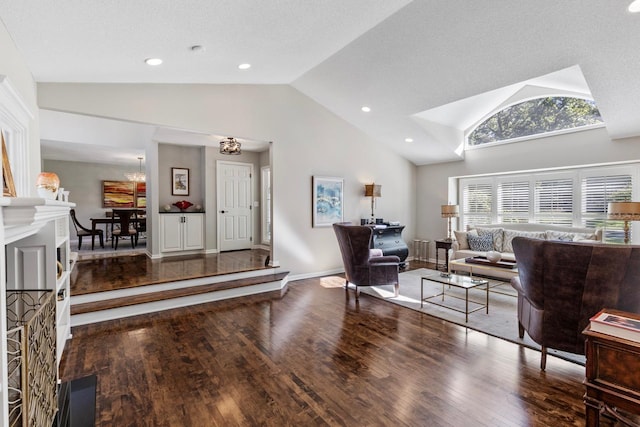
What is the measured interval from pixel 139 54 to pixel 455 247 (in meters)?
5.70

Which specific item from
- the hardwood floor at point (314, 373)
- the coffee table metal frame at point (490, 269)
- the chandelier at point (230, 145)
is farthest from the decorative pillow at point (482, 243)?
the chandelier at point (230, 145)

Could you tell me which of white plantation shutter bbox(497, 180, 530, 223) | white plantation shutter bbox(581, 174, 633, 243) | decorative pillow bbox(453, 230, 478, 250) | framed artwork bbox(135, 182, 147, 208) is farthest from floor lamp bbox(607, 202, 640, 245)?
framed artwork bbox(135, 182, 147, 208)

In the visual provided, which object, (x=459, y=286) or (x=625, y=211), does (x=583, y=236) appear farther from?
(x=459, y=286)

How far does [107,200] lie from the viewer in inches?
373

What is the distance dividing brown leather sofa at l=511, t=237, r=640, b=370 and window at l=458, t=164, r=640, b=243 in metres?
3.56

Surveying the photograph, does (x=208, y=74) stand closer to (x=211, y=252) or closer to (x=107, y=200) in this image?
(x=211, y=252)

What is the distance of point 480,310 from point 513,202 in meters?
3.08

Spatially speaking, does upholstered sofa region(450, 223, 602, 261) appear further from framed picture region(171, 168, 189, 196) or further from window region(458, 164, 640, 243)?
framed picture region(171, 168, 189, 196)

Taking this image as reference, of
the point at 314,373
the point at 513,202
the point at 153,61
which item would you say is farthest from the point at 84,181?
the point at 513,202

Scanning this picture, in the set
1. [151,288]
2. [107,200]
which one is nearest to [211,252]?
[151,288]

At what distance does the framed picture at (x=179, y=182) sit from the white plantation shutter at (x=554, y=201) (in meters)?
6.98

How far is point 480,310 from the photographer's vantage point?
3.94m

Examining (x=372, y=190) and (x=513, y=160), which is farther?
(x=372, y=190)

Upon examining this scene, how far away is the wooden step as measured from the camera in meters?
3.63
